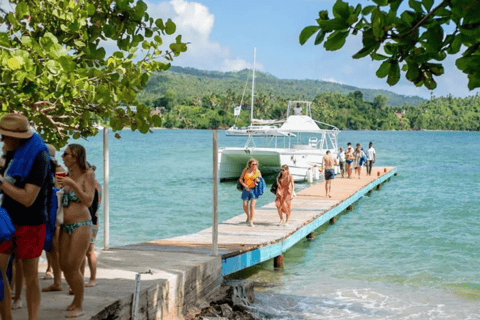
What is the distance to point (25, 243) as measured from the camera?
4.70 meters

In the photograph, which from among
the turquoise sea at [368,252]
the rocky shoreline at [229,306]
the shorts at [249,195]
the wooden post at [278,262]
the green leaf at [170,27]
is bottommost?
the turquoise sea at [368,252]

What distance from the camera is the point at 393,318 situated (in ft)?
33.3

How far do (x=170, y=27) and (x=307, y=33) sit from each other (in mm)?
3449

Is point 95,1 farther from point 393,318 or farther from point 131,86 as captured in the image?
point 393,318

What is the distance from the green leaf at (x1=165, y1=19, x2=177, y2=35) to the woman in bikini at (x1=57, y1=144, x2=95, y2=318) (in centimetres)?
165

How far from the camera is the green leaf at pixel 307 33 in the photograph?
326 centimetres

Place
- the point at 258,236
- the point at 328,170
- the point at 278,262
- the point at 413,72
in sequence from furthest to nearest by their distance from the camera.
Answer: the point at 328,170 < the point at 278,262 < the point at 258,236 < the point at 413,72

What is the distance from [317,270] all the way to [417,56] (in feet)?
35.0

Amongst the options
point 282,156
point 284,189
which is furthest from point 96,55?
point 282,156

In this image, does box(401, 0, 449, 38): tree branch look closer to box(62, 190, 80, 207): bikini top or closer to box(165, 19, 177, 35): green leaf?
box(62, 190, 80, 207): bikini top

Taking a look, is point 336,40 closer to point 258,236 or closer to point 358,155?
point 258,236

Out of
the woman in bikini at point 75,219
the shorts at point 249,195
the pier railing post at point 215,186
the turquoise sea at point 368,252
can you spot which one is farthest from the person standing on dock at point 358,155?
the woman in bikini at point 75,219

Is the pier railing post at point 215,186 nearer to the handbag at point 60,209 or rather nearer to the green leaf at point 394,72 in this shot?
the handbag at point 60,209

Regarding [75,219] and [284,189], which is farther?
[284,189]
